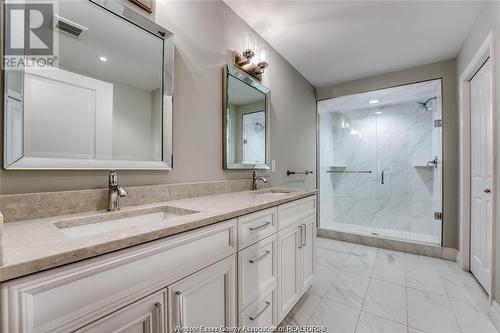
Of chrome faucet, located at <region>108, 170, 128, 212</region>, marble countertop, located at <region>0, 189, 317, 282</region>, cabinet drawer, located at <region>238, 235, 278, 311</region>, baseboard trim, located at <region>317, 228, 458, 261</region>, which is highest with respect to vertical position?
chrome faucet, located at <region>108, 170, 128, 212</region>

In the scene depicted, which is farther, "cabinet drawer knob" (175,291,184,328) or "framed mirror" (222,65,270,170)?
"framed mirror" (222,65,270,170)

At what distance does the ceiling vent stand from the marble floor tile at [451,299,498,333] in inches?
108

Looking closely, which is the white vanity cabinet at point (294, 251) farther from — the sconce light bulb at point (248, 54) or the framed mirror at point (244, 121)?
the sconce light bulb at point (248, 54)

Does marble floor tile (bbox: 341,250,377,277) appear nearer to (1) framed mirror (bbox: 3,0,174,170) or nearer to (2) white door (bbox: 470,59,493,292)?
(2) white door (bbox: 470,59,493,292)

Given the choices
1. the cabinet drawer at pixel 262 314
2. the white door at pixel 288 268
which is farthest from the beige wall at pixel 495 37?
the cabinet drawer at pixel 262 314

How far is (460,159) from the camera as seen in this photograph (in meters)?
2.38

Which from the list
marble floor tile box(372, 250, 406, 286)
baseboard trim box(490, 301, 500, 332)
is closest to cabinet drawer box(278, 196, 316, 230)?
marble floor tile box(372, 250, 406, 286)

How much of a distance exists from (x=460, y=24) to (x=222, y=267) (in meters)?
2.82

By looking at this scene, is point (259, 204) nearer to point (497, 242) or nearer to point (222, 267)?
point (222, 267)

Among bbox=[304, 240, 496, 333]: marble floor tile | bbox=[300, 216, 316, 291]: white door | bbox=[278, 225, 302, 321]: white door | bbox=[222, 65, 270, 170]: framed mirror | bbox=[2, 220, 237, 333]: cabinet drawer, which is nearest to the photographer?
bbox=[2, 220, 237, 333]: cabinet drawer

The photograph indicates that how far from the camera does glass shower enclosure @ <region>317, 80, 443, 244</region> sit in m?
3.33

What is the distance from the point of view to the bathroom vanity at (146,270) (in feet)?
1.65

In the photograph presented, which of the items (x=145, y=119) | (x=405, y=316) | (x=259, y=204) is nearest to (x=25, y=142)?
(x=145, y=119)

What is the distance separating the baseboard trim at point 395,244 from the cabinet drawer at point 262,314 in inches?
88.8
